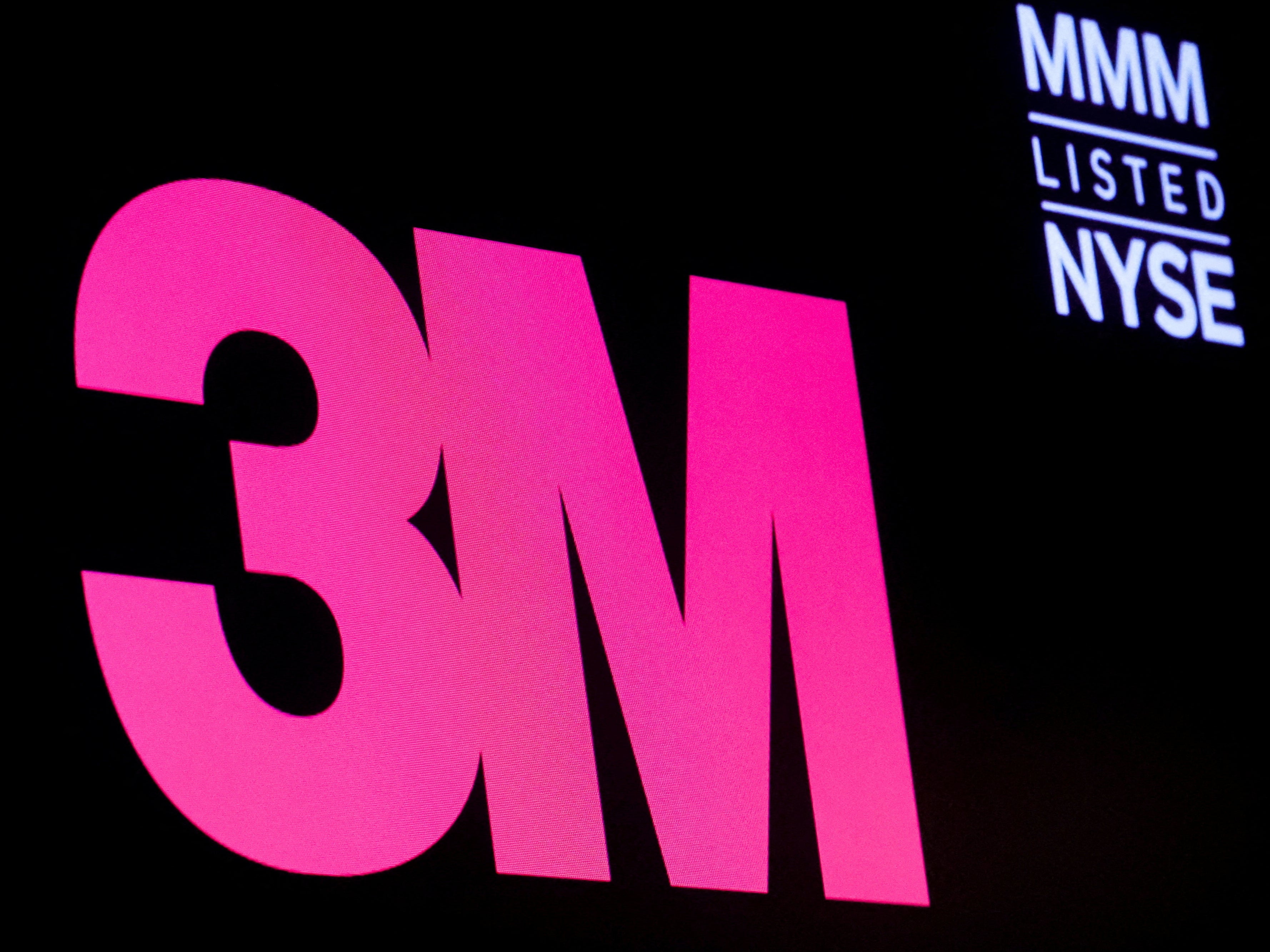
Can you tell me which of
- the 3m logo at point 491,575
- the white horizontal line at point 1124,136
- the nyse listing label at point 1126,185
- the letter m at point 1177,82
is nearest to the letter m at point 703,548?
the 3m logo at point 491,575

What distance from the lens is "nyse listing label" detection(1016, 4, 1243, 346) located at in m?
3.71

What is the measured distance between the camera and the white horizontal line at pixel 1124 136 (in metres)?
3.76

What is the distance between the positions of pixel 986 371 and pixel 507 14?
3.98ft

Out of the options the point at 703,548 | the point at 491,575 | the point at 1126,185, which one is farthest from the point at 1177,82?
the point at 491,575

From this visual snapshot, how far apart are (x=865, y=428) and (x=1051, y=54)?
104 centimetres

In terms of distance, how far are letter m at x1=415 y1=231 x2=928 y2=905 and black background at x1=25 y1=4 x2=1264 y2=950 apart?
0.05 meters

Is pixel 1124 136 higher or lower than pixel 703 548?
higher

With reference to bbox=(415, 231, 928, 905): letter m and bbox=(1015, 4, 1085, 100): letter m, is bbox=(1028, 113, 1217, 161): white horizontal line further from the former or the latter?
bbox=(415, 231, 928, 905): letter m

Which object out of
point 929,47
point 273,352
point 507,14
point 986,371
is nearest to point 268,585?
point 273,352

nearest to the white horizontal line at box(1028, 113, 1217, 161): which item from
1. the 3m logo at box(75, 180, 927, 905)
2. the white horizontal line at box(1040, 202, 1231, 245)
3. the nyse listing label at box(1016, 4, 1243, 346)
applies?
the nyse listing label at box(1016, 4, 1243, 346)

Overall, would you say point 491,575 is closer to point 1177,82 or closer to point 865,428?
point 865,428

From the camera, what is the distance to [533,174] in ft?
10.7

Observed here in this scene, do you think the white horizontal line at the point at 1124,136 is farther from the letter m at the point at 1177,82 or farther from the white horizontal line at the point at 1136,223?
the white horizontal line at the point at 1136,223

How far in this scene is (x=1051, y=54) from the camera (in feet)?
12.5
